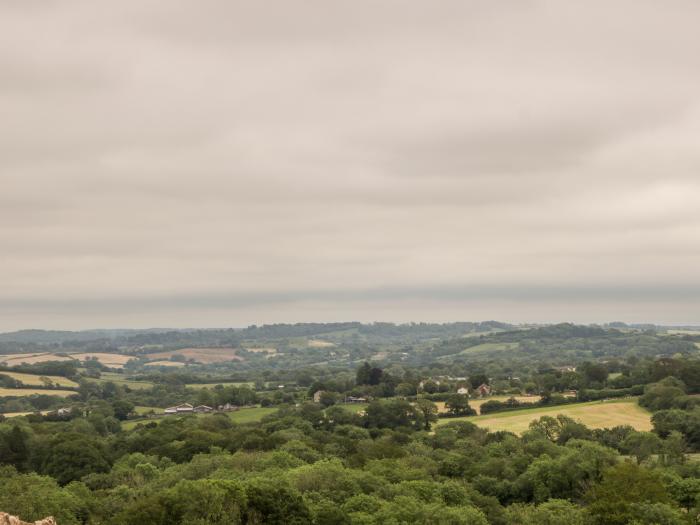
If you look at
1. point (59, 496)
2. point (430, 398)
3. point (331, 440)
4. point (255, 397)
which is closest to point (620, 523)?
point (59, 496)

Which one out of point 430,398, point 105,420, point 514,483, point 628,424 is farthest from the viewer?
point 430,398

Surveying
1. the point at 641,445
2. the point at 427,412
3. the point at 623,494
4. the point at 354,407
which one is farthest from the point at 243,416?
the point at 623,494

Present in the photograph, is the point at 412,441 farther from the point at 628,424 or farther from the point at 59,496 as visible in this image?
the point at 59,496

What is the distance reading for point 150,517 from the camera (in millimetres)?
45781

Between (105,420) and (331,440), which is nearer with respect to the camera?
(331,440)

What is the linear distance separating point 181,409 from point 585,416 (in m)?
107

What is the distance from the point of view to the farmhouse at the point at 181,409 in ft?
542

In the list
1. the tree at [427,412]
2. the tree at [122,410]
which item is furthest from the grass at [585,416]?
the tree at [122,410]

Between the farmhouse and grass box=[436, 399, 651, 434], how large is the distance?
2965 inches

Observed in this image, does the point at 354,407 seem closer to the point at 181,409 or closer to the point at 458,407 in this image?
the point at 458,407

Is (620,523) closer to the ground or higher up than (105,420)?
higher up

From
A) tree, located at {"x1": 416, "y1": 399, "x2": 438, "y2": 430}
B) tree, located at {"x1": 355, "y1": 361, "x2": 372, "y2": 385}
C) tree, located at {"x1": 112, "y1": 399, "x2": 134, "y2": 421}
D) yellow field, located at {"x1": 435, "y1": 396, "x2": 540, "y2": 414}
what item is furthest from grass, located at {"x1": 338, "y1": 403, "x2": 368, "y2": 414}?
tree, located at {"x1": 112, "y1": 399, "x2": 134, "y2": 421}

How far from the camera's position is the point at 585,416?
11450cm

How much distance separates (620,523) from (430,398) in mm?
102464
